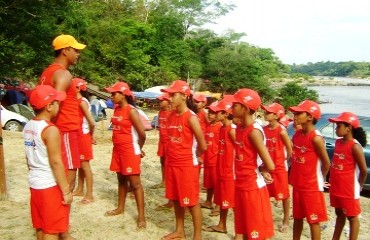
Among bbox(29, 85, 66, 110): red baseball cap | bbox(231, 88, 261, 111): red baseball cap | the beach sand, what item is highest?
bbox(29, 85, 66, 110): red baseball cap

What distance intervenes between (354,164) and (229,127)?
1738 mm

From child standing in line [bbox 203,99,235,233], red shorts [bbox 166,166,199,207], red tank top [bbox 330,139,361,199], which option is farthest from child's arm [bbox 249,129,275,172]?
child standing in line [bbox 203,99,235,233]

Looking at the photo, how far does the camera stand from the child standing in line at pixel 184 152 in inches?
197

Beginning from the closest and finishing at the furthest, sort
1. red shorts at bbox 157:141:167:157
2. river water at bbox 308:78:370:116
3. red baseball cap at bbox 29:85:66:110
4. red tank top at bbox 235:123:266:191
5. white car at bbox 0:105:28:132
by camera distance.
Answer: red baseball cap at bbox 29:85:66:110 → red tank top at bbox 235:123:266:191 → red shorts at bbox 157:141:167:157 → white car at bbox 0:105:28:132 → river water at bbox 308:78:370:116

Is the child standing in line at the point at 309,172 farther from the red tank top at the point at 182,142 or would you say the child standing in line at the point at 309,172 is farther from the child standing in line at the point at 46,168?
the child standing in line at the point at 46,168

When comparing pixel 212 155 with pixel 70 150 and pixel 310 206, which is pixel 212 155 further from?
pixel 70 150

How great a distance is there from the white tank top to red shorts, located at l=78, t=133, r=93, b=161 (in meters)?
2.84

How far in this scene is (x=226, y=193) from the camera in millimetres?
5691

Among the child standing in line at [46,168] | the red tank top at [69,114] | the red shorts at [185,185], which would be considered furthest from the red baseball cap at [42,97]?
the red shorts at [185,185]

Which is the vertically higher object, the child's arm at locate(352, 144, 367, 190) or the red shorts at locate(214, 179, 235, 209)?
the child's arm at locate(352, 144, 367, 190)

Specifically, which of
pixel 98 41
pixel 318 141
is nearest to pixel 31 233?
pixel 318 141

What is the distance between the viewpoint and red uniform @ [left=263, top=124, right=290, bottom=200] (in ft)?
19.6

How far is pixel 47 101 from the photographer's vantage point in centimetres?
362

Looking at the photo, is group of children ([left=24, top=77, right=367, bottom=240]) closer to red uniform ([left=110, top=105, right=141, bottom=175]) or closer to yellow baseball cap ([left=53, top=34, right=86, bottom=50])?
red uniform ([left=110, top=105, right=141, bottom=175])
